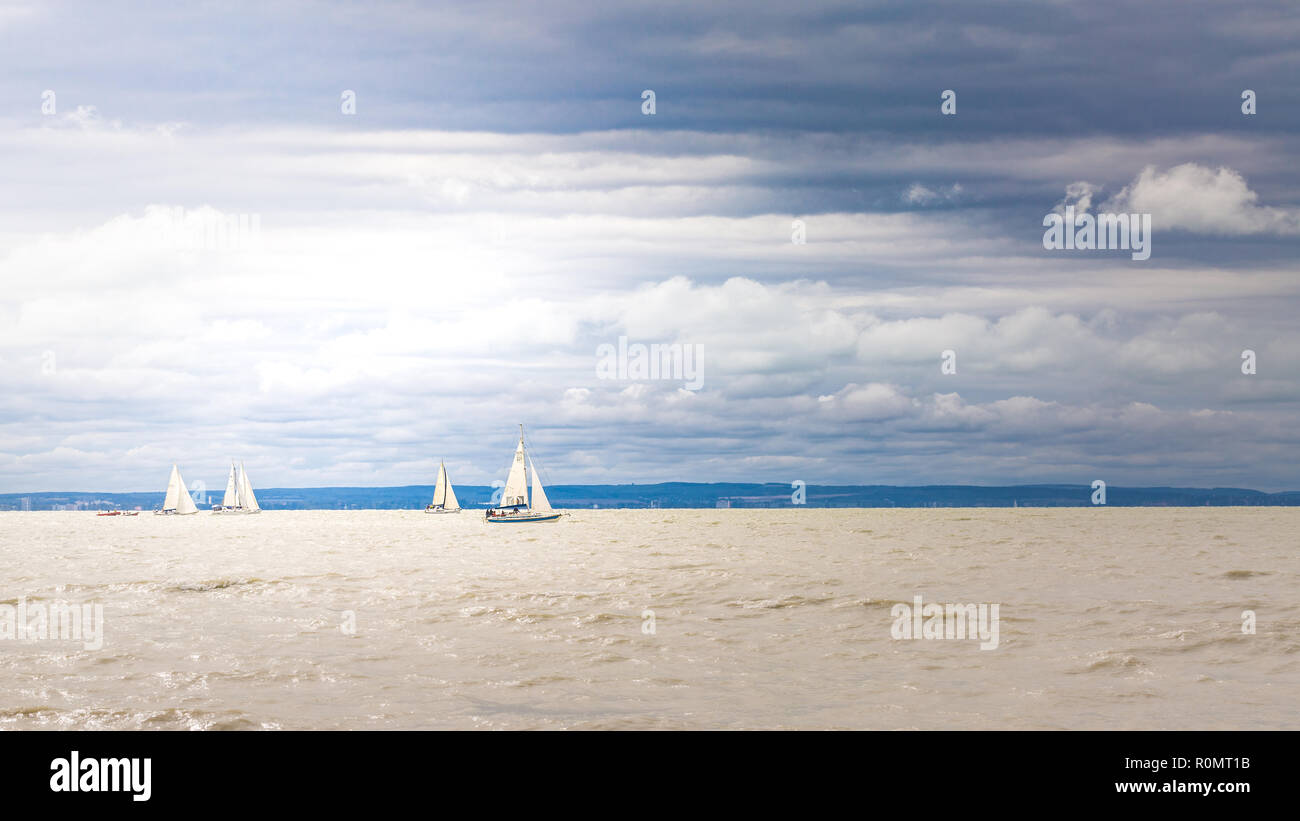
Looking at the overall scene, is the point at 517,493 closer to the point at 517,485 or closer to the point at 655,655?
the point at 517,485

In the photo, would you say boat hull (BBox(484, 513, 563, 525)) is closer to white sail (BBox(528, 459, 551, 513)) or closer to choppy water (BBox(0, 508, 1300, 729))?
white sail (BBox(528, 459, 551, 513))

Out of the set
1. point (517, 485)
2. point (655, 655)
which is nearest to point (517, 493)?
point (517, 485)

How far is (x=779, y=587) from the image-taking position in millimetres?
50375

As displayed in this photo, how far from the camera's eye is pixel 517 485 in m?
153

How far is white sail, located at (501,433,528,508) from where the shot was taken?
498ft

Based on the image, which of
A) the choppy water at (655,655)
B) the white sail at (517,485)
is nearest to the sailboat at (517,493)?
the white sail at (517,485)

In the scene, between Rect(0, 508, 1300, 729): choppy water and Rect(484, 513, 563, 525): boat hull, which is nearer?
Rect(0, 508, 1300, 729): choppy water

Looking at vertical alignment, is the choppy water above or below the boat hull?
above

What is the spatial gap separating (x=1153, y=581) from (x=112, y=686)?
48230mm

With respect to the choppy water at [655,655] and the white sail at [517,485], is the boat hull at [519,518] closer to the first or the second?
the white sail at [517,485]

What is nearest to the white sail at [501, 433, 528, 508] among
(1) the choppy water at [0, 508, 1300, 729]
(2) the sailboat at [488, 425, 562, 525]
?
(2) the sailboat at [488, 425, 562, 525]

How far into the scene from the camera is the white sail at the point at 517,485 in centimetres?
15175

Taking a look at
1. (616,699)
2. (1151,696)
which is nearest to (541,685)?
(616,699)
